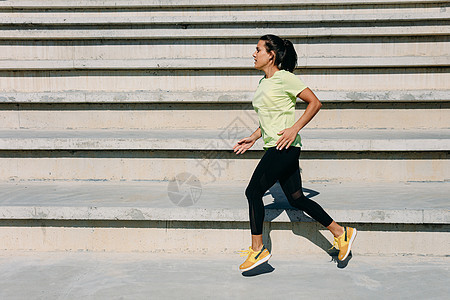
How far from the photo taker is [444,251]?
9.50 feet

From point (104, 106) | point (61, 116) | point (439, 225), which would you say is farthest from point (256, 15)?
point (439, 225)

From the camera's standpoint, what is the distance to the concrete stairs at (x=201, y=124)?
2.99m

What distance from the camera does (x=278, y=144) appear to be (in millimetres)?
2570

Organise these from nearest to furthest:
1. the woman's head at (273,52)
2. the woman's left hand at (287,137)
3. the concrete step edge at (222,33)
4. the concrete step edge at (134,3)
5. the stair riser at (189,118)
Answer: the woman's left hand at (287,137) < the woman's head at (273,52) < the stair riser at (189,118) < the concrete step edge at (222,33) < the concrete step edge at (134,3)

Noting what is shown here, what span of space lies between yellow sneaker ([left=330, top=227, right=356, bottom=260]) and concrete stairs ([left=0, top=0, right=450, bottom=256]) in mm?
142

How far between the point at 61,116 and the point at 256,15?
2892mm

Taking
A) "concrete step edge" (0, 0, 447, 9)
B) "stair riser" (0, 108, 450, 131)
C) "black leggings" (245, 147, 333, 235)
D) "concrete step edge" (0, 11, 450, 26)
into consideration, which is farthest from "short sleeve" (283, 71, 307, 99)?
"concrete step edge" (0, 0, 447, 9)

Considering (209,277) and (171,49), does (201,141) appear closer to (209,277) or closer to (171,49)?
(209,277)

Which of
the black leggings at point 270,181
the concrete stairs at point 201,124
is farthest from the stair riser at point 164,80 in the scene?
the black leggings at point 270,181

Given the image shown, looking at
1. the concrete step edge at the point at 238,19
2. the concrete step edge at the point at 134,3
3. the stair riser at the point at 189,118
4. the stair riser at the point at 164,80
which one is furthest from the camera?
the concrete step edge at the point at 134,3

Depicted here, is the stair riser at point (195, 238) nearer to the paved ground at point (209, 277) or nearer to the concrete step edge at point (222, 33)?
the paved ground at point (209, 277)

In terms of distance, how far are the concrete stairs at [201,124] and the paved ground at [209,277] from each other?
0.13 m

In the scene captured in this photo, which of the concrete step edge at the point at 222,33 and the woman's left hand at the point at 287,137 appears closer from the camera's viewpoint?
the woman's left hand at the point at 287,137

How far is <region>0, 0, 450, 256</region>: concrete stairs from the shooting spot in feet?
9.81
